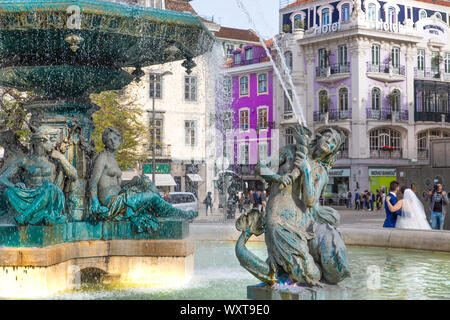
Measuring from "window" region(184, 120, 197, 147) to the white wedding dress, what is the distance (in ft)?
102

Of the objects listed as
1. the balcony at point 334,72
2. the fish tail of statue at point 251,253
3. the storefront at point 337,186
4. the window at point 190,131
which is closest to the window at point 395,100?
the balcony at point 334,72

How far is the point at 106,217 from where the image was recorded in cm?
776

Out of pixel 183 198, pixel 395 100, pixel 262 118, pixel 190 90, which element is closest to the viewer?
pixel 183 198

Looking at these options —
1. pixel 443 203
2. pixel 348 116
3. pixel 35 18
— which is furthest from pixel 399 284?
pixel 348 116

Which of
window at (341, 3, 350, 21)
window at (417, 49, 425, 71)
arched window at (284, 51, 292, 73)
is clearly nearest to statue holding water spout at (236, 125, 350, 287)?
window at (341, 3, 350, 21)

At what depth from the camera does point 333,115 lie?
1949 inches

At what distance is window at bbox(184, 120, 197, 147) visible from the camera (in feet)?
143

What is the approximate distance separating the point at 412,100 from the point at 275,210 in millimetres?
47750

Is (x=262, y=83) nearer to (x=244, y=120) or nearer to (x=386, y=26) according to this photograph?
(x=244, y=120)

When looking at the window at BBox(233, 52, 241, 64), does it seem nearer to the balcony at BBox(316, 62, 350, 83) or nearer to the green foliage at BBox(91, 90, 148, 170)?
the balcony at BBox(316, 62, 350, 83)

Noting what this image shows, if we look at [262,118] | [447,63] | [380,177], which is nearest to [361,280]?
[380,177]

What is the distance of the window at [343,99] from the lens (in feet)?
162

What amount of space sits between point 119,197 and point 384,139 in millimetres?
43558

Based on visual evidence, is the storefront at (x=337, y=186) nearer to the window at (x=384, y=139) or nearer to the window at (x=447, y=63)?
the window at (x=384, y=139)
